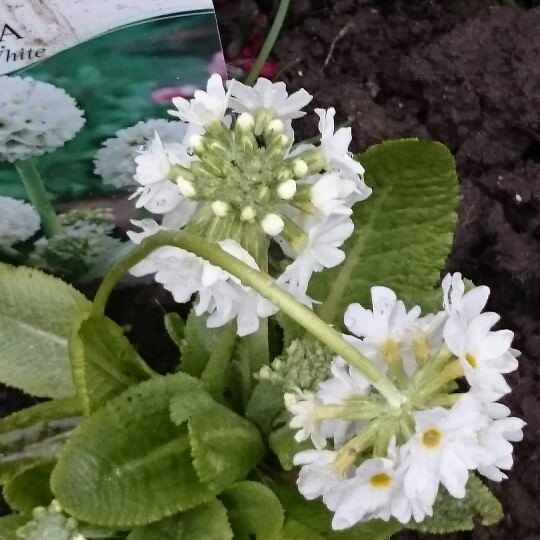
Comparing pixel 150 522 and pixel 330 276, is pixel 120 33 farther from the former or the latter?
pixel 150 522

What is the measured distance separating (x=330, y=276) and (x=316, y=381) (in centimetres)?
26

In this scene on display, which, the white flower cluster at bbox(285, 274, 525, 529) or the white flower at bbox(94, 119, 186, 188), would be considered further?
the white flower at bbox(94, 119, 186, 188)

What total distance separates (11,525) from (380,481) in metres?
0.49

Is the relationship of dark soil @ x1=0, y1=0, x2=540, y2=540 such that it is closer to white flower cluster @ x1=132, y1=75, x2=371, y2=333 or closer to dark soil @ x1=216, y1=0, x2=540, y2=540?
dark soil @ x1=216, y1=0, x2=540, y2=540

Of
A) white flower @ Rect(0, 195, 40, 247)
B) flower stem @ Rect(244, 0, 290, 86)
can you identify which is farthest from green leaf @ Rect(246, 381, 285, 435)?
flower stem @ Rect(244, 0, 290, 86)

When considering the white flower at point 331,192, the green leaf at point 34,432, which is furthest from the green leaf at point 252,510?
the white flower at point 331,192

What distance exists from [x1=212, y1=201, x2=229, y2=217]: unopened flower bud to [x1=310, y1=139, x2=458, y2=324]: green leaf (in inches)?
11.6

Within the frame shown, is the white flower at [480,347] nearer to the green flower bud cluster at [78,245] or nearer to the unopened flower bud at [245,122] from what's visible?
the unopened flower bud at [245,122]

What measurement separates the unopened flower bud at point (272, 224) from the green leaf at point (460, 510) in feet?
1.40

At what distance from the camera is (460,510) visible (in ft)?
3.59

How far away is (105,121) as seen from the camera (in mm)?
Answer: 1175

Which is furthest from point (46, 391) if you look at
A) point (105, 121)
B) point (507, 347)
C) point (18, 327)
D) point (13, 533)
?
point (507, 347)

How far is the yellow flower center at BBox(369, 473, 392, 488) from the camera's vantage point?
0.82m

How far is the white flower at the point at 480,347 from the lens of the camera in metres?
0.79
